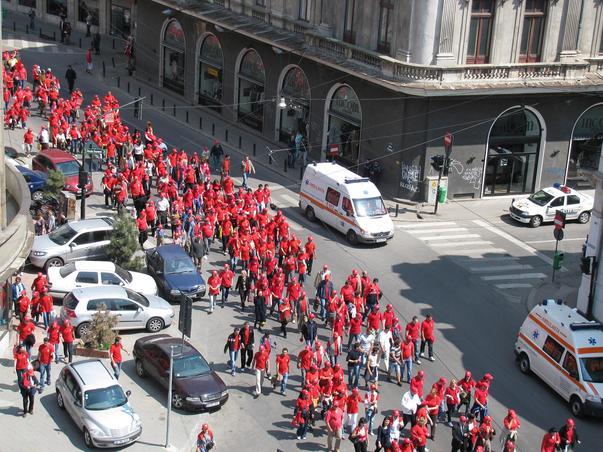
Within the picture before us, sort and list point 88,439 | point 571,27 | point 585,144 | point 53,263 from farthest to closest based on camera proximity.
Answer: point 585,144 → point 571,27 → point 53,263 → point 88,439

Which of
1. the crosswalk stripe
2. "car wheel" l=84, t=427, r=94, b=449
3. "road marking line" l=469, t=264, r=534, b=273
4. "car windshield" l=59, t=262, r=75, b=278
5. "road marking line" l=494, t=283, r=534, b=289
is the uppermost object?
"car windshield" l=59, t=262, r=75, b=278

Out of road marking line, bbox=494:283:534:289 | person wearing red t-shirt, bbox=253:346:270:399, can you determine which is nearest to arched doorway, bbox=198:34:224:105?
road marking line, bbox=494:283:534:289

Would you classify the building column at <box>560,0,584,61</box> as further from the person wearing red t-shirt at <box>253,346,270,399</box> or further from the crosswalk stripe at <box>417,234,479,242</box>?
the person wearing red t-shirt at <box>253,346,270,399</box>

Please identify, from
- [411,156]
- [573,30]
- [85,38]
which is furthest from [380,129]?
[85,38]

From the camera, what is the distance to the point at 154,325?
108 ft

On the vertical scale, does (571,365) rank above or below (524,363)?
above

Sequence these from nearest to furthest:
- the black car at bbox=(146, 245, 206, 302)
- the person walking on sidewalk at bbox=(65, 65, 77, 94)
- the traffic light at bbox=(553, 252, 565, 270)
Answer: the black car at bbox=(146, 245, 206, 302)
the traffic light at bbox=(553, 252, 565, 270)
the person walking on sidewalk at bbox=(65, 65, 77, 94)

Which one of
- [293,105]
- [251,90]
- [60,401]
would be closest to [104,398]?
[60,401]

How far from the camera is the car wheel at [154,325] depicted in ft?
107

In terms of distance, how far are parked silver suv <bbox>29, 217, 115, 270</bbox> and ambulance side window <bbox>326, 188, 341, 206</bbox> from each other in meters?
9.21

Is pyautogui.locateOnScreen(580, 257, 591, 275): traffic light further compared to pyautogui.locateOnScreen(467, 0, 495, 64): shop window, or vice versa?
pyautogui.locateOnScreen(467, 0, 495, 64): shop window

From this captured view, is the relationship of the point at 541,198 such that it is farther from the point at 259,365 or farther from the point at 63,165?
the point at 63,165

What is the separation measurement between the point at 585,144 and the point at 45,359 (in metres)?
29.5

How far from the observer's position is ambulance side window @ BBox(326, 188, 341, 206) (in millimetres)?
41438
